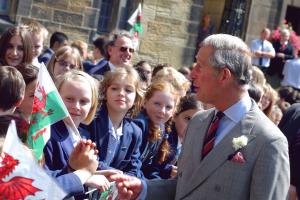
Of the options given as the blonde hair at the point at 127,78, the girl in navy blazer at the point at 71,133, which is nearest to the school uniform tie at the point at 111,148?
the girl in navy blazer at the point at 71,133

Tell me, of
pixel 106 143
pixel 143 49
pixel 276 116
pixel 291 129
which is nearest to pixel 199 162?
pixel 106 143

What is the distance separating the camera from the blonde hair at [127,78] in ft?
20.9

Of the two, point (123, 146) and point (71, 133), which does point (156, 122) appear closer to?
point (123, 146)

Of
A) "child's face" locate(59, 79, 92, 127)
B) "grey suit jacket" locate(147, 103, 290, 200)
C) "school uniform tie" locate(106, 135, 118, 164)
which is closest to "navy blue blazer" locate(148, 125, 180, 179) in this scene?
"school uniform tie" locate(106, 135, 118, 164)

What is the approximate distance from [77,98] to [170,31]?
1399 centimetres

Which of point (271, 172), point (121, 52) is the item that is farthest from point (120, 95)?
point (121, 52)

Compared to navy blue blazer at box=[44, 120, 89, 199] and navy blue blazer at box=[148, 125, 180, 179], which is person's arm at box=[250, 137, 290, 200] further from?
navy blue blazer at box=[148, 125, 180, 179]

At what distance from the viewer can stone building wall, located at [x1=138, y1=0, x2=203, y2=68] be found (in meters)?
18.8

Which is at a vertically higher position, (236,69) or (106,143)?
(236,69)

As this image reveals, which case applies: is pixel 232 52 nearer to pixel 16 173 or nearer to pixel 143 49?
pixel 16 173

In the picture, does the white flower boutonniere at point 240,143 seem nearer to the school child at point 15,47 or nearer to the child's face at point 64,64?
A: the school child at point 15,47

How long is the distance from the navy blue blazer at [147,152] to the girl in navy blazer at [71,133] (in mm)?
800

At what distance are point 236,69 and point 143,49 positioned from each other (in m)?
14.5

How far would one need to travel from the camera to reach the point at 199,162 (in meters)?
4.43
